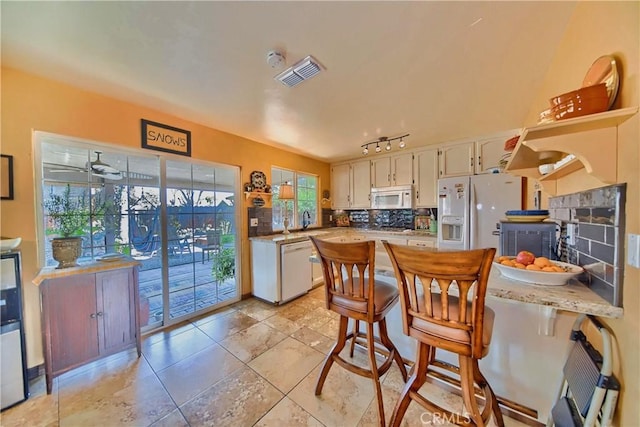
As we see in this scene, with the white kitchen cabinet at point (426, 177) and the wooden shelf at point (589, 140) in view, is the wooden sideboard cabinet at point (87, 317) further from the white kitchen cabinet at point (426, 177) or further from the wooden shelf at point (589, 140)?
the white kitchen cabinet at point (426, 177)

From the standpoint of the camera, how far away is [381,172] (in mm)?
4133

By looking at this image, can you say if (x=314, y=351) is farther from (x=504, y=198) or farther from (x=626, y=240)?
(x=504, y=198)

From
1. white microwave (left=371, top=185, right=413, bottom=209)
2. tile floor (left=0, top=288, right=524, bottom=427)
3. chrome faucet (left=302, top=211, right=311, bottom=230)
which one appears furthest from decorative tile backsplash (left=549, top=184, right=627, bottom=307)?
chrome faucet (left=302, top=211, right=311, bottom=230)

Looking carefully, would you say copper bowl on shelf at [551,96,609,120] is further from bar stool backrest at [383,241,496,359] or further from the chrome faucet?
the chrome faucet

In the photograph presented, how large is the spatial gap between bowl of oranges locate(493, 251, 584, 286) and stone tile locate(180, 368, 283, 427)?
1.65 meters

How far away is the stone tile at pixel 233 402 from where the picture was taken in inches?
54.4

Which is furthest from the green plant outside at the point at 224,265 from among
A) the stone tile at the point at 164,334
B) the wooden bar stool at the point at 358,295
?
the wooden bar stool at the point at 358,295

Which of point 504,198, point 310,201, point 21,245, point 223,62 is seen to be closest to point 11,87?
point 21,245

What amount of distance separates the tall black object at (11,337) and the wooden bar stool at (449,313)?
243cm

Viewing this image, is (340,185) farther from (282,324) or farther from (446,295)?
(446,295)

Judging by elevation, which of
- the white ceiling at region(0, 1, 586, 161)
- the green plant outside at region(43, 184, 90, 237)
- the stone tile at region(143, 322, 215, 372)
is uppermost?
the white ceiling at region(0, 1, 586, 161)

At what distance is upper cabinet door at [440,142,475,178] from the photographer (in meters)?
3.26

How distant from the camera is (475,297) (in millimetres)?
919

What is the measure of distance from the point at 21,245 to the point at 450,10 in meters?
3.29
